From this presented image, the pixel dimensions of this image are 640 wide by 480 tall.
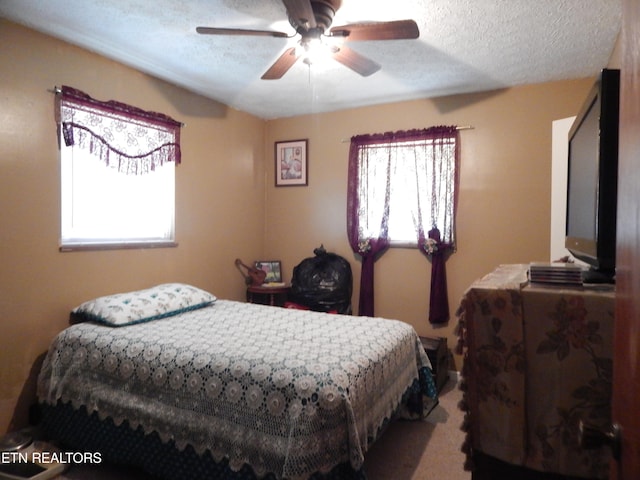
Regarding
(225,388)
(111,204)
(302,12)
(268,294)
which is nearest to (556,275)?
(225,388)

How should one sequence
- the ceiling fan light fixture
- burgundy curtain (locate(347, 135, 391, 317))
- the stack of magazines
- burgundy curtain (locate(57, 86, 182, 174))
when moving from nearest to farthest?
1. the stack of magazines
2. the ceiling fan light fixture
3. burgundy curtain (locate(57, 86, 182, 174))
4. burgundy curtain (locate(347, 135, 391, 317))

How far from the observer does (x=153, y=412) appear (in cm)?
176

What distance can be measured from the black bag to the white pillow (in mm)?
1103

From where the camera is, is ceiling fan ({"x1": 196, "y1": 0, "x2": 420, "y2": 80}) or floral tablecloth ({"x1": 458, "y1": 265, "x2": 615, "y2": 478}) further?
ceiling fan ({"x1": 196, "y1": 0, "x2": 420, "y2": 80})

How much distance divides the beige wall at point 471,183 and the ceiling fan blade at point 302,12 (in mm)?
1880

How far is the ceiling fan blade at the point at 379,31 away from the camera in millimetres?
1750

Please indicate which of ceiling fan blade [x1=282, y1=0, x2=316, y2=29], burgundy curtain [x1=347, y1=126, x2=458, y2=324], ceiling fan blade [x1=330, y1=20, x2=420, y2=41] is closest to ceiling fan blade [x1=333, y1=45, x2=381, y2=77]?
ceiling fan blade [x1=330, y1=20, x2=420, y2=41]

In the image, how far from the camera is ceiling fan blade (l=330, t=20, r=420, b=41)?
175cm

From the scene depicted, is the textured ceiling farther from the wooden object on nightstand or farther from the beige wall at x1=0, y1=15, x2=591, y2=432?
the wooden object on nightstand

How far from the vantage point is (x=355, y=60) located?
2.17 meters

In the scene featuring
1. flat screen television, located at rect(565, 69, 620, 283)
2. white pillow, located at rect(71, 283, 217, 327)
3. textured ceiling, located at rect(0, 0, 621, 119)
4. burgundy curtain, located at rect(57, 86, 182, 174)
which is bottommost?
white pillow, located at rect(71, 283, 217, 327)

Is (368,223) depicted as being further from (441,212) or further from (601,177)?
(601,177)

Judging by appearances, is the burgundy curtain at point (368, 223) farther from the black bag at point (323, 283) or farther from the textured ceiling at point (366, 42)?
the textured ceiling at point (366, 42)

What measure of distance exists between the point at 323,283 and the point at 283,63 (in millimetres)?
2095
